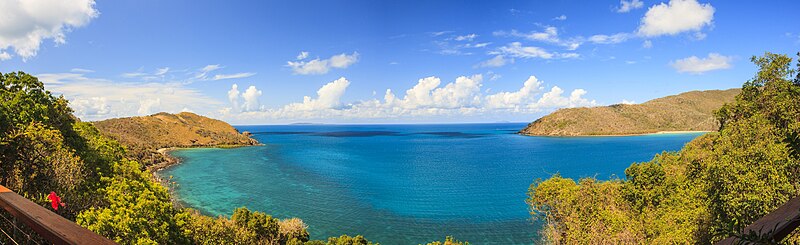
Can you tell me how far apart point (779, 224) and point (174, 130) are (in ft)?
539

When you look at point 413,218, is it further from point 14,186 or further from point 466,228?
point 14,186

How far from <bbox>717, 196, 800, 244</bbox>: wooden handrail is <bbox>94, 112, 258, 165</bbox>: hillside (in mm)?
133308

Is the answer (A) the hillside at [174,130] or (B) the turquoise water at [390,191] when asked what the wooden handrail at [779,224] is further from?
(A) the hillside at [174,130]

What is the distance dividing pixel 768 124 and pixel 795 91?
9.37ft

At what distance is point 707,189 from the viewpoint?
65.9 feet

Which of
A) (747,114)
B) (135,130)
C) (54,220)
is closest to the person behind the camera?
(54,220)

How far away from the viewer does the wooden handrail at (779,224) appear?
182 centimetres

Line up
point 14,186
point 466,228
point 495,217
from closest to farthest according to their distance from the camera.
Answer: point 14,186
point 466,228
point 495,217

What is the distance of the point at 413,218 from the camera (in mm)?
44938

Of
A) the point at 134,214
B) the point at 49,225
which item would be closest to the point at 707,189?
the point at 49,225

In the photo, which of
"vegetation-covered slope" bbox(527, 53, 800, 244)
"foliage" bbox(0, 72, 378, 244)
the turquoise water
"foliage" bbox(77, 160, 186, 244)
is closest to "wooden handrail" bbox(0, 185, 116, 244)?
"foliage" bbox(0, 72, 378, 244)

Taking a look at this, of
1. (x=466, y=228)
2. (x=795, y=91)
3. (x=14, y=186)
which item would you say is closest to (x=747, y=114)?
(x=795, y=91)

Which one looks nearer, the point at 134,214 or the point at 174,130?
the point at 134,214

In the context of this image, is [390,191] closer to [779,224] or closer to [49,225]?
[49,225]
